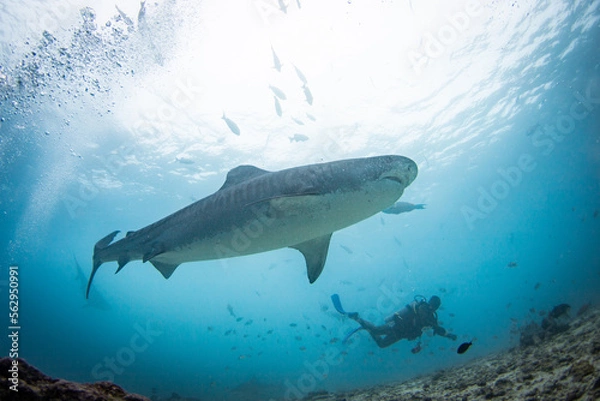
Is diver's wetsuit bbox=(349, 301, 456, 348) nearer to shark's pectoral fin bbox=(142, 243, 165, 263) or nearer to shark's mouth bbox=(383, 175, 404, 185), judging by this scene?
shark's mouth bbox=(383, 175, 404, 185)

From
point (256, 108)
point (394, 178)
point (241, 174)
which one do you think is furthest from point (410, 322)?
point (256, 108)

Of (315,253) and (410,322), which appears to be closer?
(315,253)

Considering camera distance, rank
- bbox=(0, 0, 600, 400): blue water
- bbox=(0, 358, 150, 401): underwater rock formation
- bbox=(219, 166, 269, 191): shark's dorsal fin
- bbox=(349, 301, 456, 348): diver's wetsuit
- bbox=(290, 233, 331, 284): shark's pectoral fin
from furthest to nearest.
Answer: bbox=(0, 0, 600, 400): blue water → bbox=(349, 301, 456, 348): diver's wetsuit → bbox=(219, 166, 269, 191): shark's dorsal fin → bbox=(290, 233, 331, 284): shark's pectoral fin → bbox=(0, 358, 150, 401): underwater rock formation

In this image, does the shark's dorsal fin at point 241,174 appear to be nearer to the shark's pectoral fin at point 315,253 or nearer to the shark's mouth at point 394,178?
the shark's pectoral fin at point 315,253

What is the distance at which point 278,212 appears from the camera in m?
3.78

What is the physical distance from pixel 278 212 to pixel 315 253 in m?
1.33

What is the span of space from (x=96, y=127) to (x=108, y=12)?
298 inches

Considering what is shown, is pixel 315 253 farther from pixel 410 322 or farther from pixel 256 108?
pixel 256 108

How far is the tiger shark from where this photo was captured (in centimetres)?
355

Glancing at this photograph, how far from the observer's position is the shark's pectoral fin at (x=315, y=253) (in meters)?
4.66

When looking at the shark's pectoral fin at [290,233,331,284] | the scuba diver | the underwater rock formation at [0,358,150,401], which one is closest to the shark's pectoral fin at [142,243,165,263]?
the shark's pectoral fin at [290,233,331,284]

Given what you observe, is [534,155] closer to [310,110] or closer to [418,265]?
[310,110]

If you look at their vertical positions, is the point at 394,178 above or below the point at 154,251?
below

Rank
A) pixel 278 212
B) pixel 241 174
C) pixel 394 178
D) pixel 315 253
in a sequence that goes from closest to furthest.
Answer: pixel 394 178 < pixel 278 212 < pixel 315 253 < pixel 241 174
